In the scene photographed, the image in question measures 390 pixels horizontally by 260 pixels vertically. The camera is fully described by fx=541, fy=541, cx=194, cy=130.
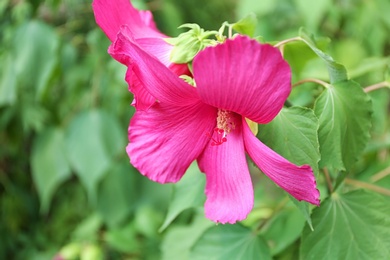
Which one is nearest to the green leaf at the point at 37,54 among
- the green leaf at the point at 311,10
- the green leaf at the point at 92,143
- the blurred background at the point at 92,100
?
the blurred background at the point at 92,100

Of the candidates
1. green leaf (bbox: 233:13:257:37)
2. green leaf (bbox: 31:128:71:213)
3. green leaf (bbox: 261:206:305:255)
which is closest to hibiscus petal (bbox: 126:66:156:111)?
green leaf (bbox: 233:13:257:37)

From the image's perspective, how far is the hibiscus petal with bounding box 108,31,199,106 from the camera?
1.23 ft

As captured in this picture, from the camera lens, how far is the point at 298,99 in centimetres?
65

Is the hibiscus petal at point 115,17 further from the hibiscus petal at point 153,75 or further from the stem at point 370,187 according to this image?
the stem at point 370,187

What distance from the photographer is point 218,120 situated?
0.42 m

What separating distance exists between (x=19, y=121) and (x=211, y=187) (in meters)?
1.05

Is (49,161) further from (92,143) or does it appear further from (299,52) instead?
(299,52)

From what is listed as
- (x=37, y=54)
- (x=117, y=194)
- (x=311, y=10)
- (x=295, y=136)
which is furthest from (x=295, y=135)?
(x=117, y=194)

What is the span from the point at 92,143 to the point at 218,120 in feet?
2.47

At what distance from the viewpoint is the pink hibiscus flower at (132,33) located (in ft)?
1.36

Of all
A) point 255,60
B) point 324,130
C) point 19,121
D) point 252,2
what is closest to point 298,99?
point 324,130

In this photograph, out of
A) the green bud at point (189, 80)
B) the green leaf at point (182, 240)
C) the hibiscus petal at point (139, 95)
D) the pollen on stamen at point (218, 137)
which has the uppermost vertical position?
the green bud at point (189, 80)

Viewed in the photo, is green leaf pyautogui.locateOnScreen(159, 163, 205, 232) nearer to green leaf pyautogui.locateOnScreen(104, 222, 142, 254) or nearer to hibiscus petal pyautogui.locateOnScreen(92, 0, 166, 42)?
hibiscus petal pyautogui.locateOnScreen(92, 0, 166, 42)

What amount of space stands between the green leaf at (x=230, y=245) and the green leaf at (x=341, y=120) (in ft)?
0.44
